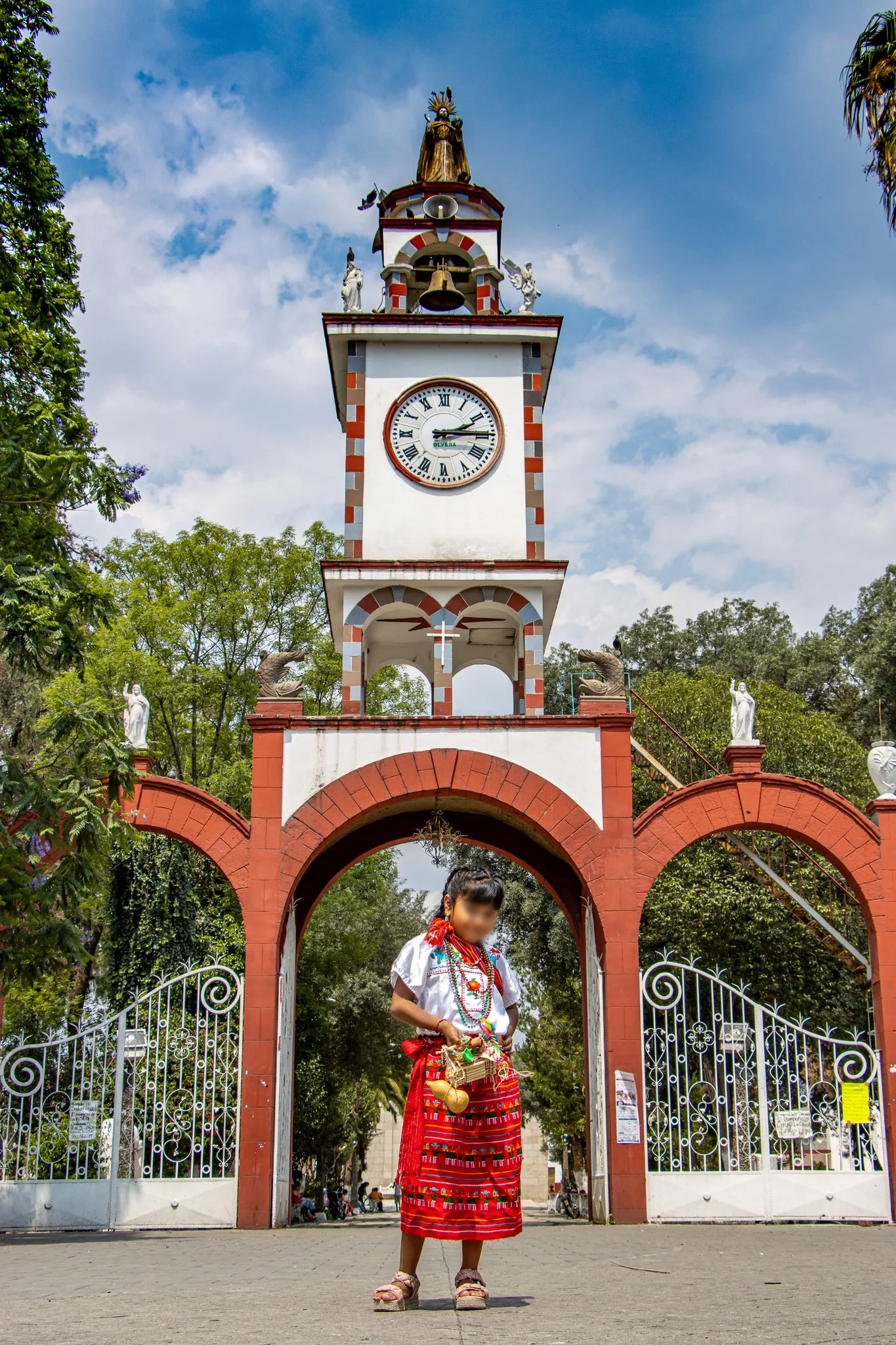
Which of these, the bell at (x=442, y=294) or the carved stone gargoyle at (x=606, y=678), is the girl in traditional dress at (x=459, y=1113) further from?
the bell at (x=442, y=294)

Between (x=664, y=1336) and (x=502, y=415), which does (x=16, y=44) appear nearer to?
(x=502, y=415)

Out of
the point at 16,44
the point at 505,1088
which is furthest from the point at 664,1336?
the point at 16,44

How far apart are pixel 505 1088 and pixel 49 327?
12030mm

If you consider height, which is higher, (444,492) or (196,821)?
(444,492)

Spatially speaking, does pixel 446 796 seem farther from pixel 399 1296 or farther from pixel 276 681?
pixel 399 1296

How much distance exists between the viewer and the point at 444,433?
1703 cm

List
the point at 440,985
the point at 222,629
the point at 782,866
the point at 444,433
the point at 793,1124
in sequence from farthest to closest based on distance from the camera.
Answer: the point at 222,629, the point at 782,866, the point at 444,433, the point at 793,1124, the point at 440,985

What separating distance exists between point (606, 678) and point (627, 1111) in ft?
14.9

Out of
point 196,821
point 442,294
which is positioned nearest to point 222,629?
point 442,294

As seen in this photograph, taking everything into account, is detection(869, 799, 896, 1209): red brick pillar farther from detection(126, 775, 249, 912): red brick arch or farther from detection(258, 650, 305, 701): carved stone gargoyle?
detection(126, 775, 249, 912): red brick arch

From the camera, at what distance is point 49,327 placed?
15.3 meters

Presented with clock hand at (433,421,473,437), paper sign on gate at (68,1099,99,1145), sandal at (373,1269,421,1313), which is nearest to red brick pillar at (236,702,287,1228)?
paper sign on gate at (68,1099,99,1145)

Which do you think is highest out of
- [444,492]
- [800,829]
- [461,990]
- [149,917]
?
[444,492]

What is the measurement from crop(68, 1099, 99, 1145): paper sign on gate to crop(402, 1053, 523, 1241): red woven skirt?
8850 mm
